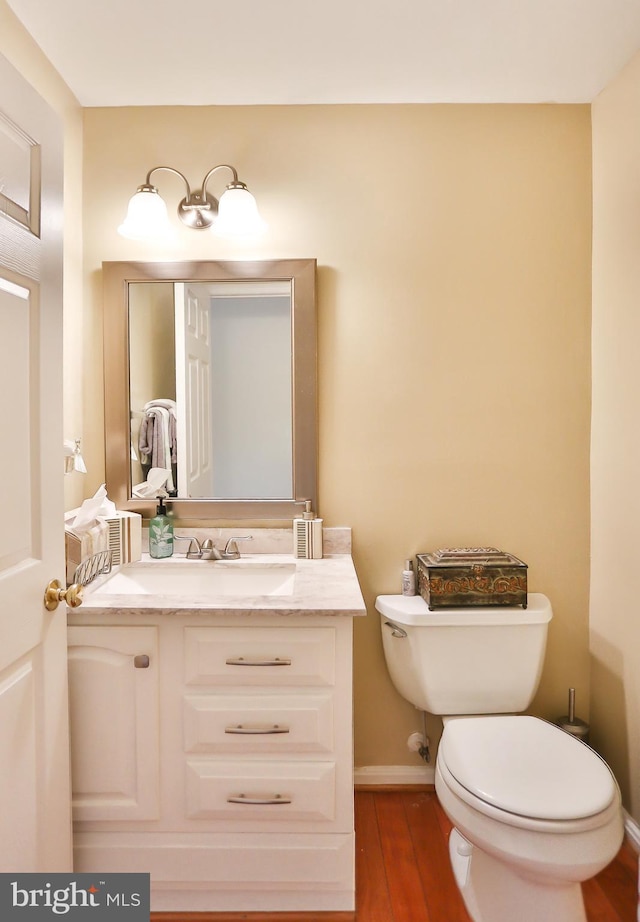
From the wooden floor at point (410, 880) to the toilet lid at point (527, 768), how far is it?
0.42 metres

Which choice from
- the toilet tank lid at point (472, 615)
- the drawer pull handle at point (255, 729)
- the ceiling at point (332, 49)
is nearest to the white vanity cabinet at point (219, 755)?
the drawer pull handle at point (255, 729)

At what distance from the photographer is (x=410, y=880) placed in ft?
5.64

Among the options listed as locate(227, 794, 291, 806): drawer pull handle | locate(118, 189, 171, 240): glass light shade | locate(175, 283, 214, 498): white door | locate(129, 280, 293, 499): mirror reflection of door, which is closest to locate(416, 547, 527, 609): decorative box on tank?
locate(129, 280, 293, 499): mirror reflection of door

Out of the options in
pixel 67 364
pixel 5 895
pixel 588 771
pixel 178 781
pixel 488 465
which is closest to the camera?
pixel 5 895

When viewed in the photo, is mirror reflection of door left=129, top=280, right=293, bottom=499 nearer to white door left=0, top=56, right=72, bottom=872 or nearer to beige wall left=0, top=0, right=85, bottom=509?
beige wall left=0, top=0, right=85, bottom=509

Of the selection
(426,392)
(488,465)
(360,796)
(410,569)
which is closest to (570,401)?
(488,465)

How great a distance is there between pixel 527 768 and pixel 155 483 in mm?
1391

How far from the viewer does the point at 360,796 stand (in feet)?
6.95

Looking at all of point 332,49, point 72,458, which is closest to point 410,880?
point 72,458

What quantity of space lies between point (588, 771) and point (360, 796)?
3.01 ft

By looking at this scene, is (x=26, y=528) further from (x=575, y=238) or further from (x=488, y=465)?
(x=575, y=238)

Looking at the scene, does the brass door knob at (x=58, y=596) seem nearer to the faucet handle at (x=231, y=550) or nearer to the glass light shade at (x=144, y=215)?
the faucet handle at (x=231, y=550)

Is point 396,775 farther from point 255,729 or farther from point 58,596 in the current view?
point 58,596

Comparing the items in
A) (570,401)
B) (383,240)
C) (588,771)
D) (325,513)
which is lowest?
(588,771)
